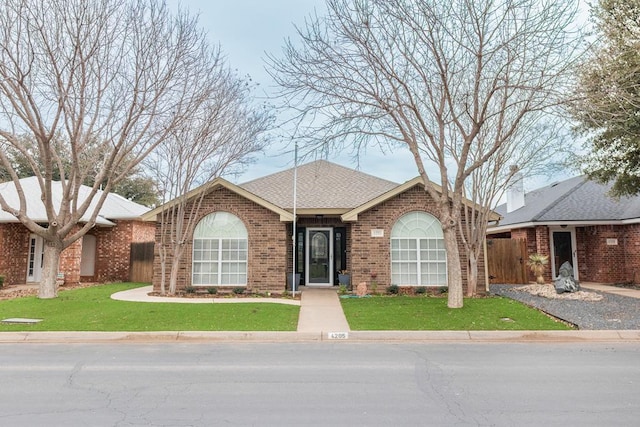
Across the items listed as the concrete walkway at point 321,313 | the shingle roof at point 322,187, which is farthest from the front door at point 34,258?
the concrete walkway at point 321,313

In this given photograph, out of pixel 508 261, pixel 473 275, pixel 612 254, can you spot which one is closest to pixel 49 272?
pixel 473 275

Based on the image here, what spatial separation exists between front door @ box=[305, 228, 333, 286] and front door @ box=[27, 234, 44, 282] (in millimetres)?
11775

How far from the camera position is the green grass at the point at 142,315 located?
30.8 ft

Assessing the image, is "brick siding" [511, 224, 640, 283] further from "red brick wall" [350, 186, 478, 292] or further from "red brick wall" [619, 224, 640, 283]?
"red brick wall" [350, 186, 478, 292]

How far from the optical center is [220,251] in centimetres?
1567

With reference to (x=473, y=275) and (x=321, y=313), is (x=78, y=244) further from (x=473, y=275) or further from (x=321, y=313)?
(x=473, y=275)

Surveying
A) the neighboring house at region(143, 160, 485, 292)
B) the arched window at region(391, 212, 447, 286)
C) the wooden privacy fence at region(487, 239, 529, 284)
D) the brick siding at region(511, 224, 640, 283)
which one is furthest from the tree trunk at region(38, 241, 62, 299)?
the brick siding at region(511, 224, 640, 283)

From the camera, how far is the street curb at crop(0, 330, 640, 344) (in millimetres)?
8703

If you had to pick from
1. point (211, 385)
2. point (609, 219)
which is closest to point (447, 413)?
point (211, 385)

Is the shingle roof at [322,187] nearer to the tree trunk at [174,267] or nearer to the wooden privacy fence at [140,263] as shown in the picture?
the tree trunk at [174,267]

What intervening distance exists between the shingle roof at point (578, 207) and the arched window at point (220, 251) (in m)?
12.3

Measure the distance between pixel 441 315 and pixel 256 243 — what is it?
7.35 meters

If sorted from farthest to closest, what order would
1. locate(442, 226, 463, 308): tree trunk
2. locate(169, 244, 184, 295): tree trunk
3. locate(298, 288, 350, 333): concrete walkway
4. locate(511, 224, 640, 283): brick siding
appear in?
locate(511, 224, 640, 283): brick siding < locate(169, 244, 184, 295): tree trunk < locate(442, 226, 463, 308): tree trunk < locate(298, 288, 350, 333): concrete walkway

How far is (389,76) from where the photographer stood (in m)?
11.6
